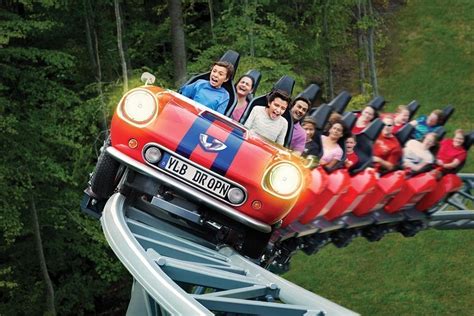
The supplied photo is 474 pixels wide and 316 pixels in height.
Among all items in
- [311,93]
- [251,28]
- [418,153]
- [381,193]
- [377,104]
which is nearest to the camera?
[311,93]

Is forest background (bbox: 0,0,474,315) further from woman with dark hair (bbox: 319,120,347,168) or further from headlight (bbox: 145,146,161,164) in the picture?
headlight (bbox: 145,146,161,164)

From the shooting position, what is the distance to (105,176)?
6000 millimetres

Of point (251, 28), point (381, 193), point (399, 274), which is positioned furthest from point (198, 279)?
point (399, 274)

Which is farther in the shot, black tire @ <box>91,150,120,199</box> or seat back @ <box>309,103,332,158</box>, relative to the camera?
seat back @ <box>309,103,332,158</box>

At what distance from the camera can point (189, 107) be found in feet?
19.0

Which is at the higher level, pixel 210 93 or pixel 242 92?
pixel 242 92

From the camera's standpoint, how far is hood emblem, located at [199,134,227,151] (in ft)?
17.9

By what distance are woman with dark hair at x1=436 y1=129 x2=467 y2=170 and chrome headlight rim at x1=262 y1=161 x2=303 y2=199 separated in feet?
18.8

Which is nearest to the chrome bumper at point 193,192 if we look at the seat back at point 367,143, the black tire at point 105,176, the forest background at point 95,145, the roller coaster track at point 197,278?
the roller coaster track at point 197,278

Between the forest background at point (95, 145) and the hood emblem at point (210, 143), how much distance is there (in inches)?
249

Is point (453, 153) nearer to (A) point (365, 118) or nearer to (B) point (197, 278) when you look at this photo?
(A) point (365, 118)

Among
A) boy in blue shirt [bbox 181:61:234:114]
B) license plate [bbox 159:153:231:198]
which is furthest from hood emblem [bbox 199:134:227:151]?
boy in blue shirt [bbox 181:61:234:114]

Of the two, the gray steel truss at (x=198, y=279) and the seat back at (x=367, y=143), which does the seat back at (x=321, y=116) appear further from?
the gray steel truss at (x=198, y=279)

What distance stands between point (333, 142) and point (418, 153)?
283 cm
